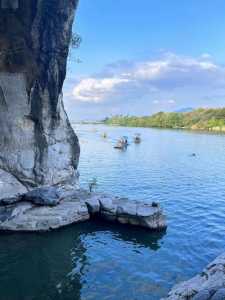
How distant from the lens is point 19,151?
2470 cm

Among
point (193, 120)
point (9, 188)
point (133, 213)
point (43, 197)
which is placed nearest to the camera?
point (133, 213)

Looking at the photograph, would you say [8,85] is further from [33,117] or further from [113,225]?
[113,225]

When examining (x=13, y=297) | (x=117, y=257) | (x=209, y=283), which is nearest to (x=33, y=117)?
(x=117, y=257)

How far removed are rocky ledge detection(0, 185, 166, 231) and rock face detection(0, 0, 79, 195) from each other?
1433mm

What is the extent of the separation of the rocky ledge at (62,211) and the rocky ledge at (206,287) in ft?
24.1

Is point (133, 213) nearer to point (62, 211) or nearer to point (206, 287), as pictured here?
point (62, 211)

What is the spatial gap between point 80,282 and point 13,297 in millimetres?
2978

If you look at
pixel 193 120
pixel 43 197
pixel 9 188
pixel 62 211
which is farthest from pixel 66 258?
pixel 193 120

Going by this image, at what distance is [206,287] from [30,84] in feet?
59.9

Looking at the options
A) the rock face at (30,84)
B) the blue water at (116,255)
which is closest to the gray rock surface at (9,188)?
the rock face at (30,84)

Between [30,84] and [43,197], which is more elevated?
[30,84]

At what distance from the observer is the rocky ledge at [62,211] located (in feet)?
69.6

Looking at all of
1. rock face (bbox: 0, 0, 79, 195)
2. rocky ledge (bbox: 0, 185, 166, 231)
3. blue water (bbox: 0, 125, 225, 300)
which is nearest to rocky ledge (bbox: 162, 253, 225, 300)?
blue water (bbox: 0, 125, 225, 300)

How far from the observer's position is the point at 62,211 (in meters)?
22.4
